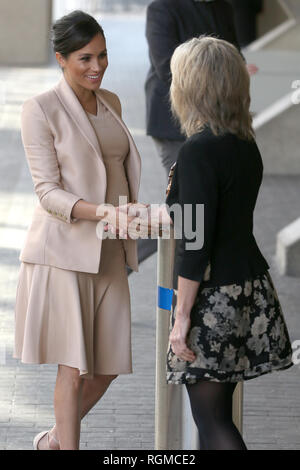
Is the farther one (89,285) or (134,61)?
(134,61)

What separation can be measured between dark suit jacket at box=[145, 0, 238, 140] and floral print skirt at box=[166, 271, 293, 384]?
112 inches

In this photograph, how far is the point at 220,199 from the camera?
3.34m

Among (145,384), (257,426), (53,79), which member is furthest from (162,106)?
(53,79)

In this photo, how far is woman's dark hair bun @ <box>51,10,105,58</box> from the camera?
146 inches

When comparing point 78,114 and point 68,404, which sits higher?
point 78,114

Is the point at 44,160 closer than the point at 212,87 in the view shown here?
No

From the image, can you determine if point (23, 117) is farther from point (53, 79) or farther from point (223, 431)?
point (53, 79)

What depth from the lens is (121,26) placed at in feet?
109

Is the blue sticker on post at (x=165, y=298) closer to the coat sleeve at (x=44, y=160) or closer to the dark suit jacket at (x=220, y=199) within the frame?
the dark suit jacket at (x=220, y=199)

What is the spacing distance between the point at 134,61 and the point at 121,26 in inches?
464

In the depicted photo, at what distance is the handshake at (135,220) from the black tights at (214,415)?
574mm

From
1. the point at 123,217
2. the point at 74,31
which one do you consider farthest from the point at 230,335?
the point at 74,31

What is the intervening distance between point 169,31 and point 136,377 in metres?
2.17

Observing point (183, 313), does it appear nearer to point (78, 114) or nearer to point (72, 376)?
point (72, 376)
